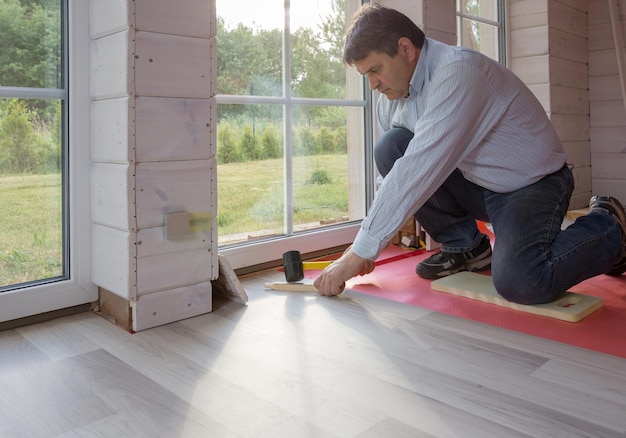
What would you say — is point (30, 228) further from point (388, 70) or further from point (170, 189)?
point (388, 70)

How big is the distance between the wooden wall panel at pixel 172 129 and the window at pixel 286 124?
371mm

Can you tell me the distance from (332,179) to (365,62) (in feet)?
3.02

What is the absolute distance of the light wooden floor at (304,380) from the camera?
104 centimetres

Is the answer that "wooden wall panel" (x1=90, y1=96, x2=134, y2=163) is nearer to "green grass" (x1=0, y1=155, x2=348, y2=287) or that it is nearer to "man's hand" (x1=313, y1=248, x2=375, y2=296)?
"green grass" (x1=0, y1=155, x2=348, y2=287)

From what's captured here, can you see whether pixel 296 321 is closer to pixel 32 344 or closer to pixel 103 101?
pixel 32 344

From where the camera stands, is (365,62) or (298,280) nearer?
(365,62)

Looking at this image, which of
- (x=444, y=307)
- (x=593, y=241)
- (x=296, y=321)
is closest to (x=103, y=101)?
(x=296, y=321)

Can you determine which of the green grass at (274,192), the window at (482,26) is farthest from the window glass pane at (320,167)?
the window at (482,26)

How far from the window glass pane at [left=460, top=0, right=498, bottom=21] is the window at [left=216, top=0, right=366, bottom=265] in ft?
3.39

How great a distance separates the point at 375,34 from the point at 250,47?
646mm

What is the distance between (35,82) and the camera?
1.63m

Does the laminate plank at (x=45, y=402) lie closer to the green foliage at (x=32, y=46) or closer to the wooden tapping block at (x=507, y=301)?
the green foliage at (x=32, y=46)

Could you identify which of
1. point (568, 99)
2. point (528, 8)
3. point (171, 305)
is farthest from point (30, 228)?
point (568, 99)

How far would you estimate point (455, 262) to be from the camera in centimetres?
212
